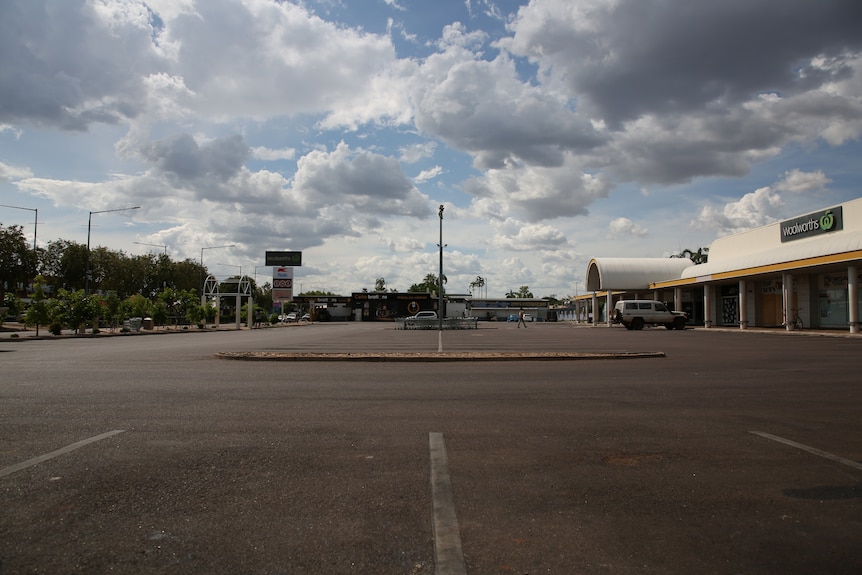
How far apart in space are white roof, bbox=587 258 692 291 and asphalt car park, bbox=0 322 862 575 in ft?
150

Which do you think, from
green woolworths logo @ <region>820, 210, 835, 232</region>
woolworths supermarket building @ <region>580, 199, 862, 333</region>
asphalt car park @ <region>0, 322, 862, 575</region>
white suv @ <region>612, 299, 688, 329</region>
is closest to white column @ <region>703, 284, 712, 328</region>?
woolworths supermarket building @ <region>580, 199, 862, 333</region>

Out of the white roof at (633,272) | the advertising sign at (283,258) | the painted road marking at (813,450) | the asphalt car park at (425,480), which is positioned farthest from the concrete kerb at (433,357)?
the advertising sign at (283,258)

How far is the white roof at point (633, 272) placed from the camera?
55188mm

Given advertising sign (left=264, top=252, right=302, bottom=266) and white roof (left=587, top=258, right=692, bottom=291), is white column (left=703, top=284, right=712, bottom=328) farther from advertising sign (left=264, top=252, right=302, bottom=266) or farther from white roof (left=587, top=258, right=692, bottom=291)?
advertising sign (left=264, top=252, right=302, bottom=266)

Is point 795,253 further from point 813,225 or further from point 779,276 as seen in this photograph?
point 779,276

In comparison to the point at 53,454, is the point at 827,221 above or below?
above

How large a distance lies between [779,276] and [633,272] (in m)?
17.0

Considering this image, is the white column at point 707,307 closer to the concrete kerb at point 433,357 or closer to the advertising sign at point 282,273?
the concrete kerb at point 433,357

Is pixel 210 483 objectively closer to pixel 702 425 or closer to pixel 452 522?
pixel 452 522

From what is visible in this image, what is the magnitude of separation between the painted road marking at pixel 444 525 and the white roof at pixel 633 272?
171 ft

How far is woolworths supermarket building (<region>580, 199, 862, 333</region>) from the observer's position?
3131 cm

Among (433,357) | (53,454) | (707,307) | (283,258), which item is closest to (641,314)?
(707,307)

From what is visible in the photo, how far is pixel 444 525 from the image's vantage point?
4.11 metres

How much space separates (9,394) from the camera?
9.89 meters
